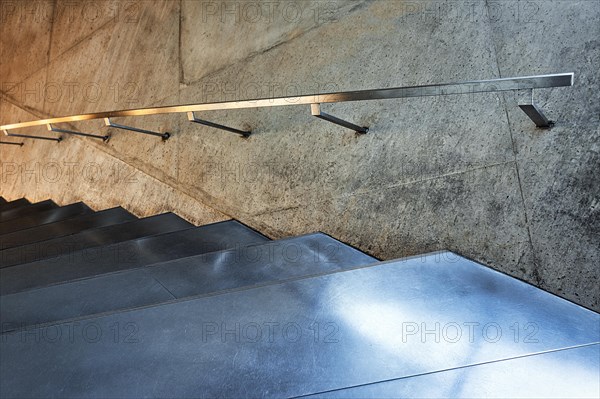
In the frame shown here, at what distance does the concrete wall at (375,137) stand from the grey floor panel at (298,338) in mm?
602

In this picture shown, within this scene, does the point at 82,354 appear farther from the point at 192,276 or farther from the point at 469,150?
the point at 469,150

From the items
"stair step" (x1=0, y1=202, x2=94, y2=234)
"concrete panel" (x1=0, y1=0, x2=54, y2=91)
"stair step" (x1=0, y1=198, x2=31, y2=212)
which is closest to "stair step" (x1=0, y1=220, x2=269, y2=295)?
"stair step" (x1=0, y1=202, x2=94, y2=234)

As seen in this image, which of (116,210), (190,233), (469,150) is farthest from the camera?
(116,210)

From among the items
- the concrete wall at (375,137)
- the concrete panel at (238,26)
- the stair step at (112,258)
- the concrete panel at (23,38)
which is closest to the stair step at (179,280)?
the stair step at (112,258)

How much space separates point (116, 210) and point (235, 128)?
1.21m

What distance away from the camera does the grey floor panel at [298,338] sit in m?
1.33

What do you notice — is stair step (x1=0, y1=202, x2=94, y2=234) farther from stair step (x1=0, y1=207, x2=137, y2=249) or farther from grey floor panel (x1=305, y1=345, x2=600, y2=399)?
grey floor panel (x1=305, y1=345, x2=600, y2=399)

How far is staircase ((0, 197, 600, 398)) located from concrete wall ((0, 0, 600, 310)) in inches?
23.2

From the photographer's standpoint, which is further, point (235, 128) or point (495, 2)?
point (235, 128)

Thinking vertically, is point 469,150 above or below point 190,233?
above

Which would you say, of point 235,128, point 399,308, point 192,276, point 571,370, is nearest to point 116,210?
point 235,128

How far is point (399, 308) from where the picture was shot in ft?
5.22

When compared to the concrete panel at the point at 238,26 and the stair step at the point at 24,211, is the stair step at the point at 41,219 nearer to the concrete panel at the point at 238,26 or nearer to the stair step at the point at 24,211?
the stair step at the point at 24,211

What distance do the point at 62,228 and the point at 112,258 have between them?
1.43 meters
